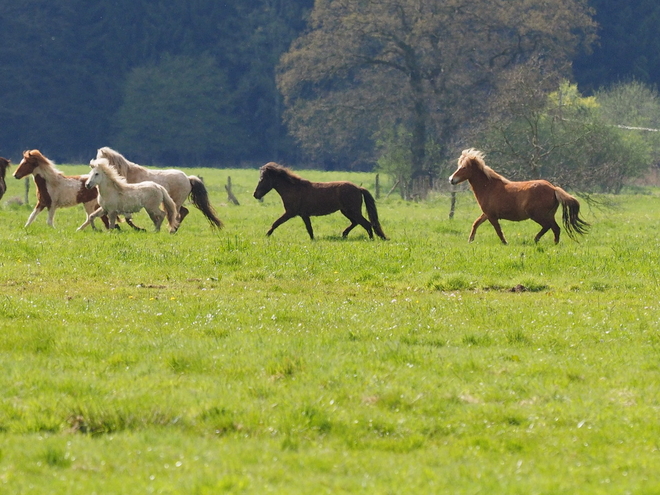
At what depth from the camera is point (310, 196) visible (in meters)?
21.0

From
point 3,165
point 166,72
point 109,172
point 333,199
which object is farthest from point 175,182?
point 166,72

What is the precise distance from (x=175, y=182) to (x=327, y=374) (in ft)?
50.6

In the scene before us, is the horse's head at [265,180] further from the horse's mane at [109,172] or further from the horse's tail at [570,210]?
the horse's tail at [570,210]

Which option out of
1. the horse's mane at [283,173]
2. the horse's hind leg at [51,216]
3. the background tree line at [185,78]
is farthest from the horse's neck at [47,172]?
the background tree line at [185,78]

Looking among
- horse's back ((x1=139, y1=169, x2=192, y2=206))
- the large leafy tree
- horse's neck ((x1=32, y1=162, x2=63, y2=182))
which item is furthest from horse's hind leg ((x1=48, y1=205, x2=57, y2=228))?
the large leafy tree

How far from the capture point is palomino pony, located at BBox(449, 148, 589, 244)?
1977 centimetres

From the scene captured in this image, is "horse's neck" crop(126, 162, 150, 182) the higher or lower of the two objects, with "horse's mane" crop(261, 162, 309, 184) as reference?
lower

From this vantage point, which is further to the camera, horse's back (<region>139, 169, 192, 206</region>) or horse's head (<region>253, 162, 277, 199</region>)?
horse's back (<region>139, 169, 192, 206</region>)

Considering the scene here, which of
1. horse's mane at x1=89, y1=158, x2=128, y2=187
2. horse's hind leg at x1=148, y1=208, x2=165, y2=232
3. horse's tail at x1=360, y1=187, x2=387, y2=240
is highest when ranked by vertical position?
horse's mane at x1=89, y1=158, x2=128, y2=187

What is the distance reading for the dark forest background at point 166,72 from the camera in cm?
8119

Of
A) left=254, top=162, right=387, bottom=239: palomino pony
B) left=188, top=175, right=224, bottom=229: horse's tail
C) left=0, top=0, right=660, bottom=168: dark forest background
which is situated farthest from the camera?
left=0, top=0, right=660, bottom=168: dark forest background

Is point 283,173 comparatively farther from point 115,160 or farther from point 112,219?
point 115,160

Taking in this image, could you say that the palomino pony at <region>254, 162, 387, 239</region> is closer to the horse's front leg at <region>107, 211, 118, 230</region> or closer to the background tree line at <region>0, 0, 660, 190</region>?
the horse's front leg at <region>107, 211, 118, 230</region>

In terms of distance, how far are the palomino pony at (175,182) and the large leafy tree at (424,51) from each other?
28403mm
